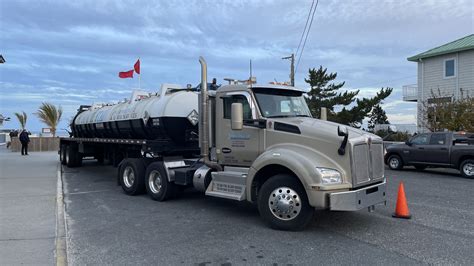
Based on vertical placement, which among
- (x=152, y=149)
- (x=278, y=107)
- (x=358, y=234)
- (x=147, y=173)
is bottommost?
(x=358, y=234)

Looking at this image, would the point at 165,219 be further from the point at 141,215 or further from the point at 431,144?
the point at 431,144

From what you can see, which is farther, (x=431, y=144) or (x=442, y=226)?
(x=431, y=144)

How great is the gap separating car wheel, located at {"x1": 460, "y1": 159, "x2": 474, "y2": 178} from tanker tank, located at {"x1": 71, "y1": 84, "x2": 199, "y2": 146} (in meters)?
9.58

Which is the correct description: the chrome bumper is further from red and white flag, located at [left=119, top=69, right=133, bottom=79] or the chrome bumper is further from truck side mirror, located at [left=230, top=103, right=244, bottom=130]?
red and white flag, located at [left=119, top=69, right=133, bottom=79]

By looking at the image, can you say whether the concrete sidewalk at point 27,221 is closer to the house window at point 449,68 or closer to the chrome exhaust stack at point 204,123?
the chrome exhaust stack at point 204,123

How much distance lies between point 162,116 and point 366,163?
5.11 metres

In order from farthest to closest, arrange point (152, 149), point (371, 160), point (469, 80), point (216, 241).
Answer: point (469, 80), point (152, 149), point (371, 160), point (216, 241)

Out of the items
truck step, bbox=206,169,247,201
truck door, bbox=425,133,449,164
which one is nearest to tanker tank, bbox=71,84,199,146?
truck step, bbox=206,169,247,201

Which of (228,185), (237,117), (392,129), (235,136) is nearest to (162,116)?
(235,136)

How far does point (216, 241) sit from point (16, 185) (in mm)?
8242

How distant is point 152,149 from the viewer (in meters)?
9.76

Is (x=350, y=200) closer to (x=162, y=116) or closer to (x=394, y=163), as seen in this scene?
(x=162, y=116)

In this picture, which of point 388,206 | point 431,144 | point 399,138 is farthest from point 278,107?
point 399,138

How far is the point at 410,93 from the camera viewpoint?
30906mm
